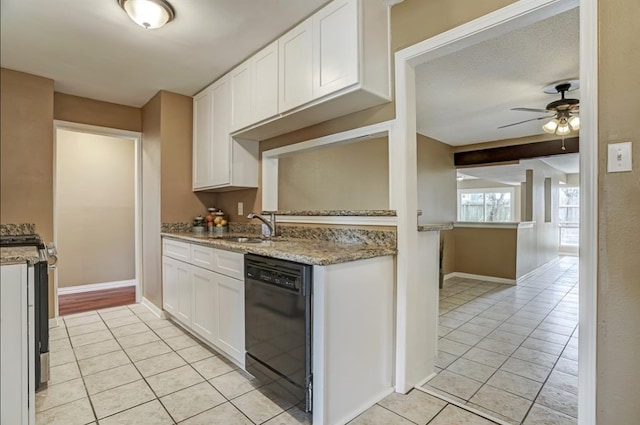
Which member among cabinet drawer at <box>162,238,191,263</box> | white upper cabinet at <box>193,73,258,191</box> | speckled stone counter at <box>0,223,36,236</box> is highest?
white upper cabinet at <box>193,73,258,191</box>

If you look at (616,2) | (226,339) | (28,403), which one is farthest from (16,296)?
(616,2)

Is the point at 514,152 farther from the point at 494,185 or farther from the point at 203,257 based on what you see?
the point at 494,185

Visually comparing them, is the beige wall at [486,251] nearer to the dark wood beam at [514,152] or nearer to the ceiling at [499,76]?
the dark wood beam at [514,152]

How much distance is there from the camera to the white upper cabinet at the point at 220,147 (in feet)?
9.27

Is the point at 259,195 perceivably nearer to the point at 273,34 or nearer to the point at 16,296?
the point at 273,34

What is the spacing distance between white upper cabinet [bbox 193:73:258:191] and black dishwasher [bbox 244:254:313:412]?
1.26 meters

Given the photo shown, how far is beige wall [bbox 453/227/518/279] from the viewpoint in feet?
15.8

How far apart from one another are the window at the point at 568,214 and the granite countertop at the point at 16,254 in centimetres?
1063

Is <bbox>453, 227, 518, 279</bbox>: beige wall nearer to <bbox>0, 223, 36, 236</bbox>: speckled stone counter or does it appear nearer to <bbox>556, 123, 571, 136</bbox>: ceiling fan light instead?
<bbox>556, 123, 571, 136</bbox>: ceiling fan light

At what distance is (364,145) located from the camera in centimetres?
387

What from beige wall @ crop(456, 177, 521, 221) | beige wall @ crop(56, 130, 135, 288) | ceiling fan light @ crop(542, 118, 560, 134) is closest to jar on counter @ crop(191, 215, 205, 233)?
beige wall @ crop(56, 130, 135, 288)

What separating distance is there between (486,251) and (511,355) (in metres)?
3.04

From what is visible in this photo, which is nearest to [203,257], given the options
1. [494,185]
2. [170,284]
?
[170,284]

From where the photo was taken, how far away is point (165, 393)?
5.91 feet
